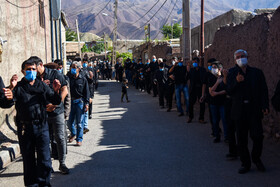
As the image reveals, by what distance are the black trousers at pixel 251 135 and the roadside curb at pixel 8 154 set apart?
4.18 metres

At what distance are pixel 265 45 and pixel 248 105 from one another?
2.78m

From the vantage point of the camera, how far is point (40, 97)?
16.6 ft

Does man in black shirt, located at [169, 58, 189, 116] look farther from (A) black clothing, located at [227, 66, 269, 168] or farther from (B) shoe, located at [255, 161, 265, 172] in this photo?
(B) shoe, located at [255, 161, 265, 172]

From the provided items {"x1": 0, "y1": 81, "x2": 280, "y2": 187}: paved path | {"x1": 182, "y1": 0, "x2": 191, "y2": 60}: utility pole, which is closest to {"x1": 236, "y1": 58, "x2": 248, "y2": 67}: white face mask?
{"x1": 0, "y1": 81, "x2": 280, "y2": 187}: paved path

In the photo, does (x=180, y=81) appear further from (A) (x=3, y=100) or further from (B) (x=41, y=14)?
(B) (x=41, y=14)

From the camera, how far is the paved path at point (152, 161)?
542 centimetres

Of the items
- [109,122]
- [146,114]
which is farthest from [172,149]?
[146,114]

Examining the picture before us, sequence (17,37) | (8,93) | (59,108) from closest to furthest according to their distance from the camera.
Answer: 1. (8,93)
2. (59,108)
3. (17,37)

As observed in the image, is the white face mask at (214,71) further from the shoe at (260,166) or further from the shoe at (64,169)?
the shoe at (64,169)

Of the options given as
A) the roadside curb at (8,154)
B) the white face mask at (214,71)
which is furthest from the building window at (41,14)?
the white face mask at (214,71)

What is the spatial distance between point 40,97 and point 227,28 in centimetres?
680

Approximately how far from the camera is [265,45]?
7953 millimetres

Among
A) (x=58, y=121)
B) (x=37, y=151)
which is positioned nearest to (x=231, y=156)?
(x=58, y=121)

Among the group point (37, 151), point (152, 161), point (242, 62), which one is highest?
point (242, 62)
